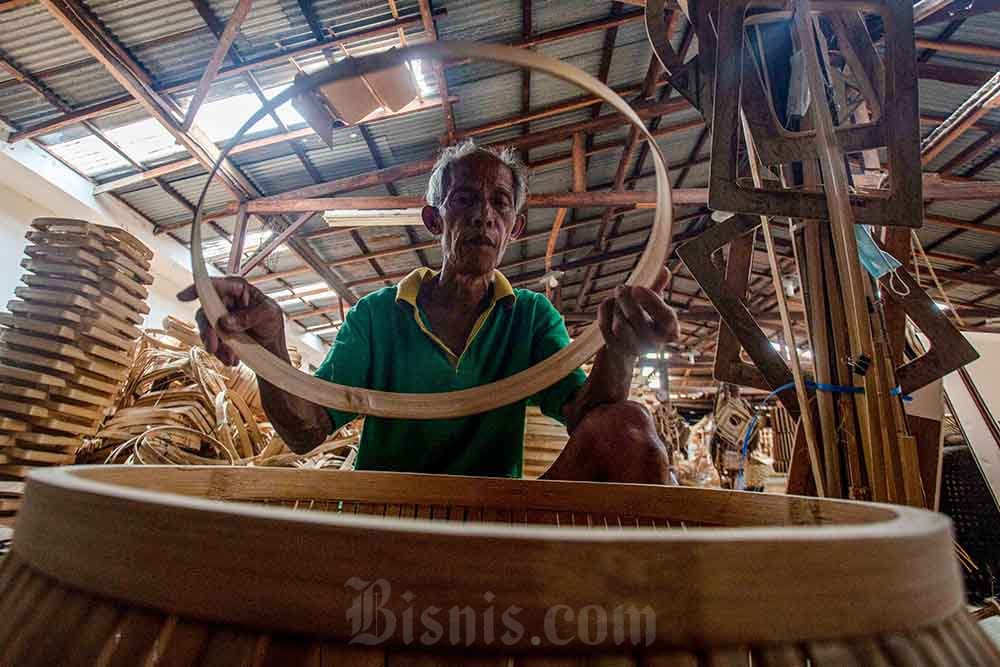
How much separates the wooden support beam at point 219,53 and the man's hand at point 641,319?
3567 millimetres

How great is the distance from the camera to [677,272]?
36.0 ft

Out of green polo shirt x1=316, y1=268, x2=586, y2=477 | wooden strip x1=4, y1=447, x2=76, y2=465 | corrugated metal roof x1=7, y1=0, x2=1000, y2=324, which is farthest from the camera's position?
corrugated metal roof x1=7, y1=0, x2=1000, y2=324

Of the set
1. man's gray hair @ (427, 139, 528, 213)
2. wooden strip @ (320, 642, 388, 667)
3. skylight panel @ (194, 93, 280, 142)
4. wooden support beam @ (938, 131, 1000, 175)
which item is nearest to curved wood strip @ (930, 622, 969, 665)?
wooden strip @ (320, 642, 388, 667)

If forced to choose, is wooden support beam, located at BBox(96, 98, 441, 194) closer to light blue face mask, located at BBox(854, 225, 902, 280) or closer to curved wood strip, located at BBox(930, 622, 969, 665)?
light blue face mask, located at BBox(854, 225, 902, 280)

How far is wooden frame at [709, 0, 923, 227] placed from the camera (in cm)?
86

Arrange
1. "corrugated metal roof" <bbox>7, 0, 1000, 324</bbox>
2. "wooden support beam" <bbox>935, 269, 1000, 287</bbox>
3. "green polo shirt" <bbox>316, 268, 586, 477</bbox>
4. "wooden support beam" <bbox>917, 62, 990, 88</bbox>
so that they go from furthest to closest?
1. "wooden support beam" <bbox>935, 269, 1000, 287</bbox>
2. "wooden support beam" <bbox>917, 62, 990, 88</bbox>
3. "corrugated metal roof" <bbox>7, 0, 1000, 324</bbox>
4. "green polo shirt" <bbox>316, 268, 586, 477</bbox>

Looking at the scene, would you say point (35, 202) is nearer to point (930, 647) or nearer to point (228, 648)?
point (228, 648)

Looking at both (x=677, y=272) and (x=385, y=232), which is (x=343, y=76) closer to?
(x=385, y=232)

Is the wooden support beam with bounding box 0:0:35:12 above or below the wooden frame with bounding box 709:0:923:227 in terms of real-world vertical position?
above

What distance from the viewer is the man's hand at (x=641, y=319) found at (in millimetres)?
940

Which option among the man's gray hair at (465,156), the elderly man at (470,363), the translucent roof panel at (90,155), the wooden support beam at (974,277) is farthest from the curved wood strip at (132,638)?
the wooden support beam at (974,277)

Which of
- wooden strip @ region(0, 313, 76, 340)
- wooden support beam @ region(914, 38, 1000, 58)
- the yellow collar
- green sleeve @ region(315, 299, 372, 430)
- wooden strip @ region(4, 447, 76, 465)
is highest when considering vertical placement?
wooden support beam @ region(914, 38, 1000, 58)

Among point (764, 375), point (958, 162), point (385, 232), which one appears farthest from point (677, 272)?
point (764, 375)

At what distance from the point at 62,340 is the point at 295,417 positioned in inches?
71.7
